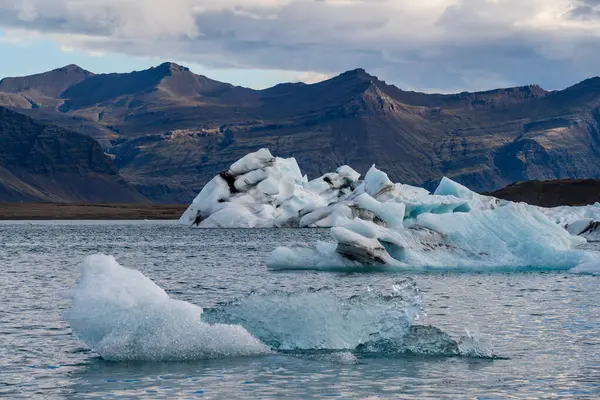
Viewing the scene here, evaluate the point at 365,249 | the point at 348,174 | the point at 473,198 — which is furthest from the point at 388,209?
the point at 348,174

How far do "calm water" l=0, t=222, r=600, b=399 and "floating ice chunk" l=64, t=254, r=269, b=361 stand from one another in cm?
33

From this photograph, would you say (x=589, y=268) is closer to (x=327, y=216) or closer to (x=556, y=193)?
(x=327, y=216)

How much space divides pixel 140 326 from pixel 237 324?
245cm

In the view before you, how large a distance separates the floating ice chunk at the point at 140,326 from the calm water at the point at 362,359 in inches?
13.1

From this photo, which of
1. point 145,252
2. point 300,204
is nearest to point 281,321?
point 145,252

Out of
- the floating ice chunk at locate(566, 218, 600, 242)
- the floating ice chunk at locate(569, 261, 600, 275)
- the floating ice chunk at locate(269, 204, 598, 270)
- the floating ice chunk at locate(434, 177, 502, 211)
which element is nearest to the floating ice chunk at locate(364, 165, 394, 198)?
the floating ice chunk at locate(434, 177, 502, 211)

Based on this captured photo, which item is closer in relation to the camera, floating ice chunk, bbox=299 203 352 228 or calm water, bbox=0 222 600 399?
calm water, bbox=0 222 600 399

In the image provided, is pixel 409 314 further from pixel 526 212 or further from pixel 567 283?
pixel 526 212

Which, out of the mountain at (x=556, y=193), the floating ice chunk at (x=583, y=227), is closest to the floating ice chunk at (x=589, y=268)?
the floating ice chunk at (x=583, y=227)

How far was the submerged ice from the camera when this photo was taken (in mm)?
19609

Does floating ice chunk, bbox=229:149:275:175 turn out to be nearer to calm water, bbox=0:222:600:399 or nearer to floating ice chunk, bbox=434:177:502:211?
floating ice chunk, bbox=434:177:502:211

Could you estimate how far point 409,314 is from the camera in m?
21.4

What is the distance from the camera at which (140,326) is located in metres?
19.5

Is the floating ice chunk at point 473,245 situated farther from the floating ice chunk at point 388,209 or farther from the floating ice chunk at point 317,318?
the floating ice chunk at point 317,318
